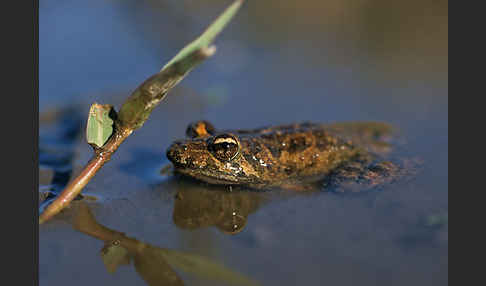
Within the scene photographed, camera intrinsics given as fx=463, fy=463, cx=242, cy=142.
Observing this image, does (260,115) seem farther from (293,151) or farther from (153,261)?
(153,261)

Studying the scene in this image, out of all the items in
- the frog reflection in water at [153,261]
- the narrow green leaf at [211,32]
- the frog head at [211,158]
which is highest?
the narrow green leaf at [211,32]

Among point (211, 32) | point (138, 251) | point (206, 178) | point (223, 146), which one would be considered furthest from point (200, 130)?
point (211, 32)

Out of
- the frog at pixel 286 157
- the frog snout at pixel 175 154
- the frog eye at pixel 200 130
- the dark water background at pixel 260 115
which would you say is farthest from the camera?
the frog eye at pixel 200 130

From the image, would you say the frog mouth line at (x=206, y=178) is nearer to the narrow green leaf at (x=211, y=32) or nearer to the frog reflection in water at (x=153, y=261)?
the frog reflection in water at (x=153, y=261)

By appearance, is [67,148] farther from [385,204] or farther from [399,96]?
[399,96]

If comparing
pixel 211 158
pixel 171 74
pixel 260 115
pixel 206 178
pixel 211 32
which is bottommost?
pixel 206 178

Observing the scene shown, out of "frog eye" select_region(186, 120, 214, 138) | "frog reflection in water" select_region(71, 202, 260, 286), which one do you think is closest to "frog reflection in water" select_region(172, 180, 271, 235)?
"frog reflection in water" select_region(71, 202, 260, 286)

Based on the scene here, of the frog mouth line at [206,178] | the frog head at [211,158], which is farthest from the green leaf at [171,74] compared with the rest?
the frog mouth line at [206,178]
